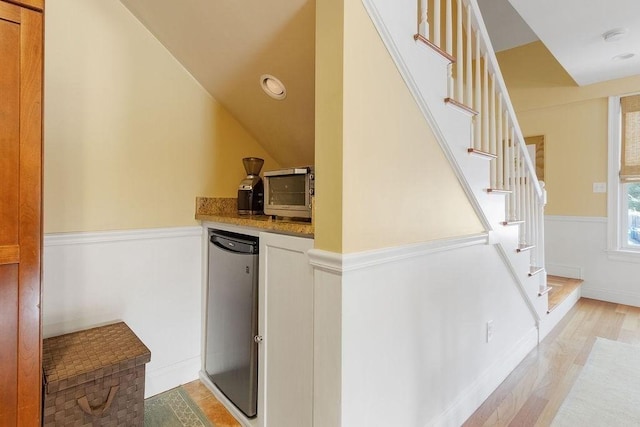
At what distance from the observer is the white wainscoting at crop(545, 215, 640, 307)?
11.1 feet

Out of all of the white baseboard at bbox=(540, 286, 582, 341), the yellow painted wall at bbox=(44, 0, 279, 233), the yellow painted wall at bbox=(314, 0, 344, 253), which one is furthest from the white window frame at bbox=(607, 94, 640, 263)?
the yellow painted wall at bbox=(44, 0, 279, 233)

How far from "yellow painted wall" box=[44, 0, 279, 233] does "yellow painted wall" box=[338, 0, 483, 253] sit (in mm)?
1295

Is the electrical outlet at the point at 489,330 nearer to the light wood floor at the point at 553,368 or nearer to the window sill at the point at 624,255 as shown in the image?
the light wood floor at the point at 553,368

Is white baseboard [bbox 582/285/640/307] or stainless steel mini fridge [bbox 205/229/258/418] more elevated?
stainless steel mini fridge [bbox 205/229/258/418]

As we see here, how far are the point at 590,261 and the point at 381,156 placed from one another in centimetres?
388

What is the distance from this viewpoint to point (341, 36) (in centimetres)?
101

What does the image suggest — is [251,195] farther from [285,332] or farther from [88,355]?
[88,355]

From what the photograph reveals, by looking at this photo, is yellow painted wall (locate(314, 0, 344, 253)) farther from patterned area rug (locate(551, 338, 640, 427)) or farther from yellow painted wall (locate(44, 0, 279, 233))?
patterned area rug (locate(551, 338, 640, 427))

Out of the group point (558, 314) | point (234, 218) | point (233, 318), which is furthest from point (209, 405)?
point (558, 314)

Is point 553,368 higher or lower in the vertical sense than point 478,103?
lower

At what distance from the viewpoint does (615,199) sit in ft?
11.3

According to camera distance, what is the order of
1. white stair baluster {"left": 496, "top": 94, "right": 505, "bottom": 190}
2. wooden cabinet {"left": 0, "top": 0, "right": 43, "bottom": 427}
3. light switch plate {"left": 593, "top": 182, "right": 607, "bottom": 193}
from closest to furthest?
1. wooden cabinet {"left": 0, "top": 0, "right": 43, "bottom": 427}
2. white stair baluster {"left": 496, "top": 94, "right": 505, "bottom": 190}
3. light switch plate {"left": 593, "top": 182, "right": 607, "bottom": 193}

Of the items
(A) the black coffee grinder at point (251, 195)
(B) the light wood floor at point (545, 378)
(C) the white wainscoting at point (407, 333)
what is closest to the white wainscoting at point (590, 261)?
(B) the light wood floor at point (545, 378)

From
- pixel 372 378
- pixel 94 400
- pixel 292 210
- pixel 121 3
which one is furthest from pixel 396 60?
pixel 94 400
